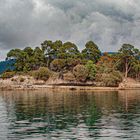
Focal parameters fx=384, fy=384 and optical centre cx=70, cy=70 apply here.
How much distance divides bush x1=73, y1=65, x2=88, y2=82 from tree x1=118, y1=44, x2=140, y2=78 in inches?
669

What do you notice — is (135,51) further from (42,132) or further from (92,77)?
(42,132)

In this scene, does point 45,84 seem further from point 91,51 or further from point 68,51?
point 91,51

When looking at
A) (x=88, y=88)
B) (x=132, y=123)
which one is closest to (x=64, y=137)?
(x=132, y=123)

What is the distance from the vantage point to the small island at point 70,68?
437 feet

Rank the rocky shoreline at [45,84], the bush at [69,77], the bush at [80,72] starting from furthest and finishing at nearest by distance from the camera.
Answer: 1. the bush at [69,77]
2. the bush at [80,72]
3. the rocky shoreline at [45,84]

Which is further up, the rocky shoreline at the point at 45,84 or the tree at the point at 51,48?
the tree at the point at 51,48

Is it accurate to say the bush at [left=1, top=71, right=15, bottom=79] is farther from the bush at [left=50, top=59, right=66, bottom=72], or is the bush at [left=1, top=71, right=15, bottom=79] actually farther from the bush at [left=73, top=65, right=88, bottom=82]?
the bush at [left=73, top=65, right=88, bottom=82]

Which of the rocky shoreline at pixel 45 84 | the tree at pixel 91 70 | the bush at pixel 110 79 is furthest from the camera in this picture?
the tree at pixel 91 70

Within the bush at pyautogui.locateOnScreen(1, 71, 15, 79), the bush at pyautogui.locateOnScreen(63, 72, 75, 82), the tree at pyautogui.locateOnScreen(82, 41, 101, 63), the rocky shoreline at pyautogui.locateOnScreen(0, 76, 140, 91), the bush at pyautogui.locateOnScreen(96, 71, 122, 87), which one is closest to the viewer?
the bush at pyautogui.locateOnScreen(96, 71, 122, 87)

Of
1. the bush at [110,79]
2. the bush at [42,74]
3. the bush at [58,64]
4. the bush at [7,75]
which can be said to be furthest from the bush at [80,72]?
the bush at [7,75]

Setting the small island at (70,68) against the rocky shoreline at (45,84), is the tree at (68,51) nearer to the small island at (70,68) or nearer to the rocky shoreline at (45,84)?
the small island at (70,68)

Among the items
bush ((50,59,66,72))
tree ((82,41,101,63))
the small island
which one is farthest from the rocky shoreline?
tree ((82,41,101,63))

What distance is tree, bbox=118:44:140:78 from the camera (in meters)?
141

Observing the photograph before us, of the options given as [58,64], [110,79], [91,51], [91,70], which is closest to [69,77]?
[58,64]
